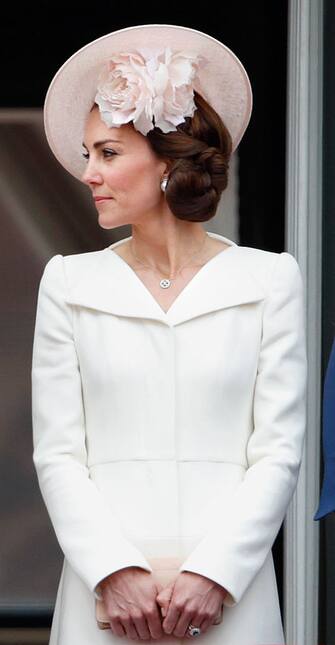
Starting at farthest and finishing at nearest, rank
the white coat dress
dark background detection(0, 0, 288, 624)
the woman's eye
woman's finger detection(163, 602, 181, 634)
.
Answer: dark background detection(0, 0, 288, 624) < the woman's eye < the white coat dress < woman's finger detection(163, 602, 181, 634)

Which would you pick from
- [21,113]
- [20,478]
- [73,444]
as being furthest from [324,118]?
[73,444]

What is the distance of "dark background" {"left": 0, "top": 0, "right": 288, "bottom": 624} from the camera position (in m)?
4.89

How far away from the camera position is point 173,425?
10.2 feet

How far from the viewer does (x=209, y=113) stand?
10.5ft

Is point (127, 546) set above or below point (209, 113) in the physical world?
below

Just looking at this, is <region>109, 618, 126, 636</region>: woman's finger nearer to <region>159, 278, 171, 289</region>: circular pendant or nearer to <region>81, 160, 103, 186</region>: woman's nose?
<region>159, 278, 171, 289</region>: circular pendant

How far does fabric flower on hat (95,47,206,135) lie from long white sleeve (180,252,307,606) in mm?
351

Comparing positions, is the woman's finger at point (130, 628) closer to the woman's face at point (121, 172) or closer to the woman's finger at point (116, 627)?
the woman's finger at point (116, 627)

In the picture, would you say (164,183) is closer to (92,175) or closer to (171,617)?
(92,175)

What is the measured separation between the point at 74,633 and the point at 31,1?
95.3 inches

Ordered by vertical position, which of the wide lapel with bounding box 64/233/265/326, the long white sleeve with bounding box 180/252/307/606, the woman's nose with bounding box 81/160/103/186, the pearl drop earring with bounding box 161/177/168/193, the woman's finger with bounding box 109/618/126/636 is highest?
the woman's nose with bounding box 81/160/103/186

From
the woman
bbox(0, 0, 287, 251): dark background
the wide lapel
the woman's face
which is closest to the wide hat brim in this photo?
the woman

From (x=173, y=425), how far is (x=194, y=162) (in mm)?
487

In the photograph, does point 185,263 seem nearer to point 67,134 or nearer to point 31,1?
point 67,134
